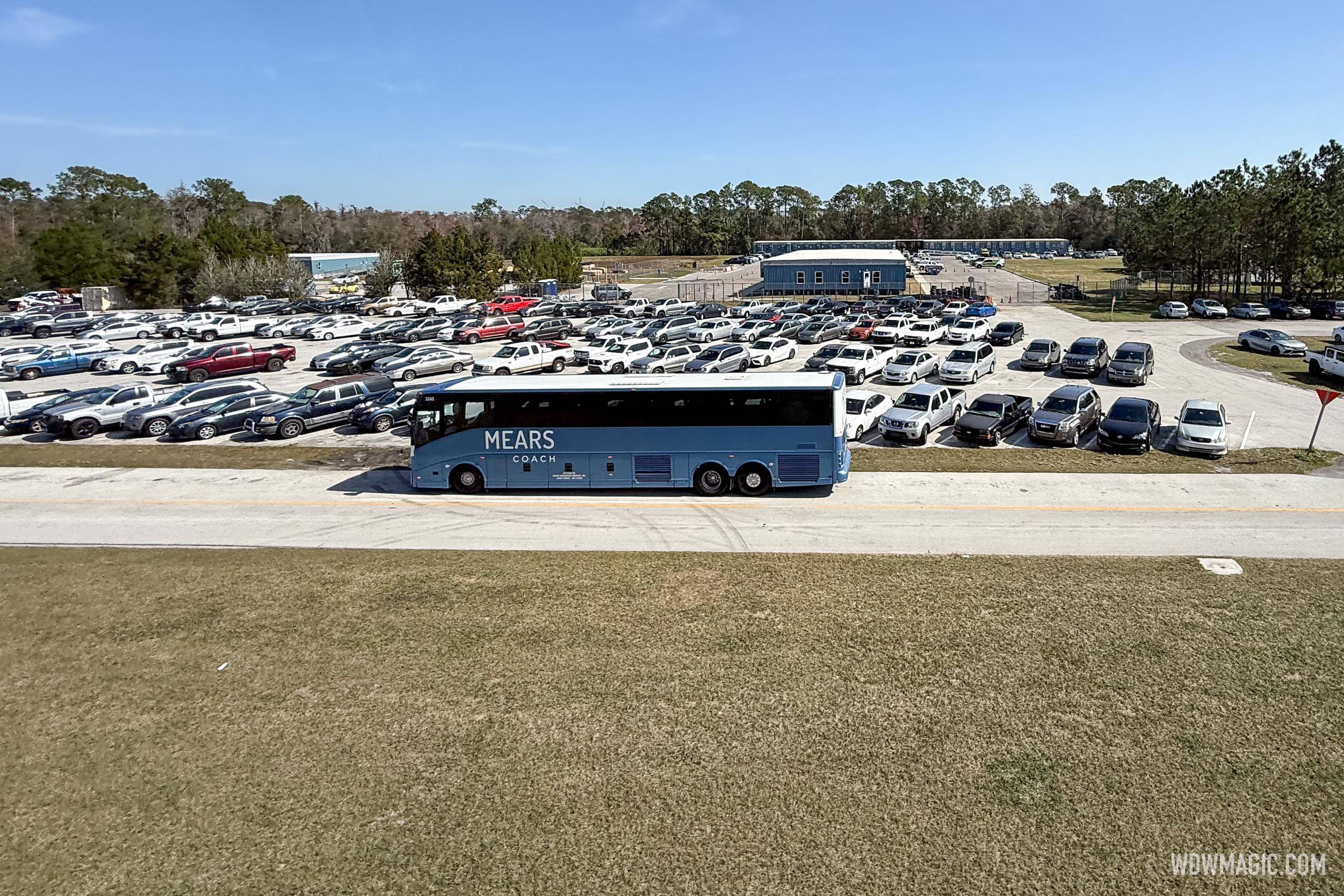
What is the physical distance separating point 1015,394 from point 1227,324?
32287 millimetres

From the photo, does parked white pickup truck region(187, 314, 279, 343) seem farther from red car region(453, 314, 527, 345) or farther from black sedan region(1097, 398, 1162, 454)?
black sedan region(1097, 398, 1162, 454)

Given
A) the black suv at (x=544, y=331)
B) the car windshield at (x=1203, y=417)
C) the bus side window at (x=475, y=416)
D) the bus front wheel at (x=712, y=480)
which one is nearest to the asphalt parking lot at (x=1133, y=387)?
the car windshield at (x=1203, y=417)

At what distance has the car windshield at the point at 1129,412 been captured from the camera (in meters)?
24.0

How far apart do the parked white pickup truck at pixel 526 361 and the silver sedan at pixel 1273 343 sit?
35.6 m

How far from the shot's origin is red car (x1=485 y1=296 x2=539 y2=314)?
2476 inches

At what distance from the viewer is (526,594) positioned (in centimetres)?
1444

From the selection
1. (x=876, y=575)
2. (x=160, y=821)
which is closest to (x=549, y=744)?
(x=160, y=821)

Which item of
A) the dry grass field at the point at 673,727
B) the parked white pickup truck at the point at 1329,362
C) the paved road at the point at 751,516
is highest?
the parked white pickup truck at the point at 1329,362

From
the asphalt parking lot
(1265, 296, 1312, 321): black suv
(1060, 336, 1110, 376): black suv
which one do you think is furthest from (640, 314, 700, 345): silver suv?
(1265, 296, 1312, 321): black suv

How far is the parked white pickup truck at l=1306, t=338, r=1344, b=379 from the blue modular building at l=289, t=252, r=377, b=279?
97.0 m

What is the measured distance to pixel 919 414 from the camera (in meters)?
24.9

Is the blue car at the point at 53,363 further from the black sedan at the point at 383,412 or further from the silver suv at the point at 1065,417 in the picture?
the silver suv at the point at 1065,417

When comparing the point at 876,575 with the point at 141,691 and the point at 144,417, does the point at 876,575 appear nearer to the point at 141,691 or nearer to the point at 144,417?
the point at 141,691

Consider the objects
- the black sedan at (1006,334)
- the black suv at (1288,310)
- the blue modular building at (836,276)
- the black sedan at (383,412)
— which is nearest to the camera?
the black sedan at (383,412)
